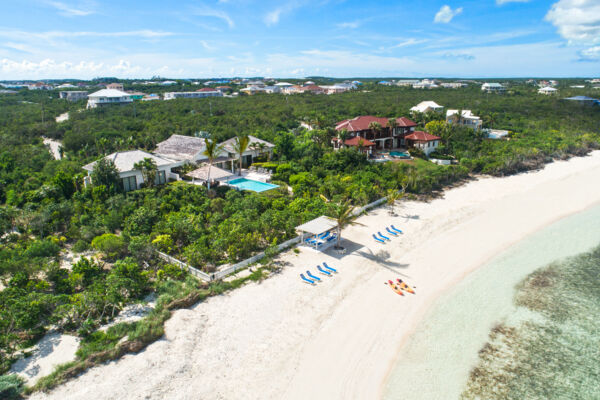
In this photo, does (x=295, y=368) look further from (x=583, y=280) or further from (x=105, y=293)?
(x=583, y=280)

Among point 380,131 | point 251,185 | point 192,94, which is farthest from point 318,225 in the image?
point 192,94

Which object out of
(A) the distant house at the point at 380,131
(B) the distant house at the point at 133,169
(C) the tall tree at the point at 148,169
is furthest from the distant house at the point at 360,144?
(C) the tall tree at the point at 148,169

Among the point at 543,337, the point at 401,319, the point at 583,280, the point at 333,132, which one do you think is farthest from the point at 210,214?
the point at 333,132

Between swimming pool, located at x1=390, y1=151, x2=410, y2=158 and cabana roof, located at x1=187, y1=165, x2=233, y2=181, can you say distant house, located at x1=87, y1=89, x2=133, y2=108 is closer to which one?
cabana roof, located at x1=187, y1=165, x2=233, y2=181

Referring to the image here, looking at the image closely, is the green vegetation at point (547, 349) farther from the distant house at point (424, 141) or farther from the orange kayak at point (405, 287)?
the distant house at point (424, 141)

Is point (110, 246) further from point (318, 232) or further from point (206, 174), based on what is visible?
point (206, 174)

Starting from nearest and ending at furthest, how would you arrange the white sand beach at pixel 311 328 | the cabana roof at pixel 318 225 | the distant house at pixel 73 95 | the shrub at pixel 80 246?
the white sand beach at pixel 311 328 < the shrub at pixel 80 246 < the cabana roof at pixel 318 225 < the distant house at pixel 73 95
